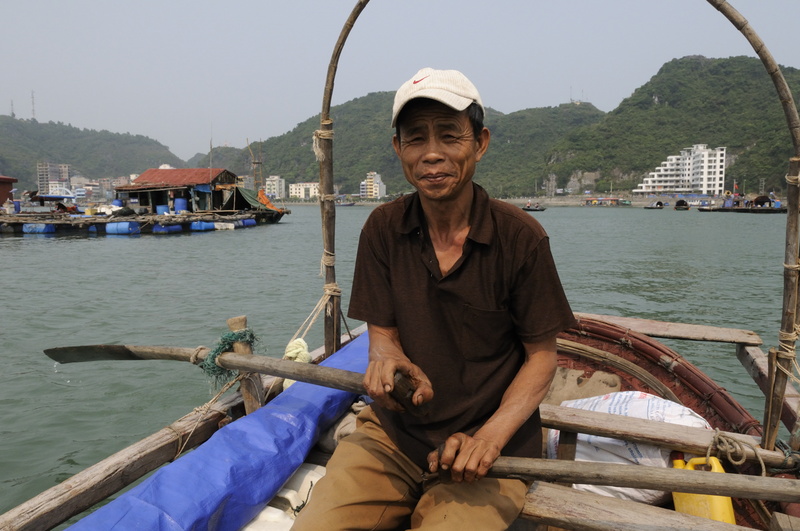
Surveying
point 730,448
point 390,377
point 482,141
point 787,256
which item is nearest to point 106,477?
point 390,377

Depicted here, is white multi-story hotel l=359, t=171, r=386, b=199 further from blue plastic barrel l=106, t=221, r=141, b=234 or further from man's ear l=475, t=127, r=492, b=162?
man's ear l=475, t=127, r=492, b=162

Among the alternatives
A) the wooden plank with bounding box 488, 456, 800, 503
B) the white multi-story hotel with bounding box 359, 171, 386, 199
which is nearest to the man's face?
the wooden plank with bounding box 488, 456, 800, 503

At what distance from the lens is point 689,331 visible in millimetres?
4137

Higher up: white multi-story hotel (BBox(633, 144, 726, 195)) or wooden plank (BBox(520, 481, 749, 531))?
white multi-story hotel (BBox(633, 144, 726, 195))

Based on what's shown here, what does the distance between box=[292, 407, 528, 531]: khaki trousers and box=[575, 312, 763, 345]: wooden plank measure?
2.72 m

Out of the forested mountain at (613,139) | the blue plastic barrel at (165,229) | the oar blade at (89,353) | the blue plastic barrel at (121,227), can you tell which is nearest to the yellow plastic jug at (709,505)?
the oar blade at (89,353)

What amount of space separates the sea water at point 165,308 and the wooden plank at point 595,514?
2.62 metres

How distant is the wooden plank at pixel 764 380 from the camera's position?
10.4ft

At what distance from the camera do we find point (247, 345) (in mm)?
3270

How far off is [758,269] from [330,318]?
71.5 ft

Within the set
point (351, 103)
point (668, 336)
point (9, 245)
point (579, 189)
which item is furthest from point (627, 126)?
point (668, 336)

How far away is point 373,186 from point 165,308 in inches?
4298

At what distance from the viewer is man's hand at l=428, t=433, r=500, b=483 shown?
1.63 meters

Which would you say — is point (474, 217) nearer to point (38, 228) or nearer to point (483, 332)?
point (483, 332)
